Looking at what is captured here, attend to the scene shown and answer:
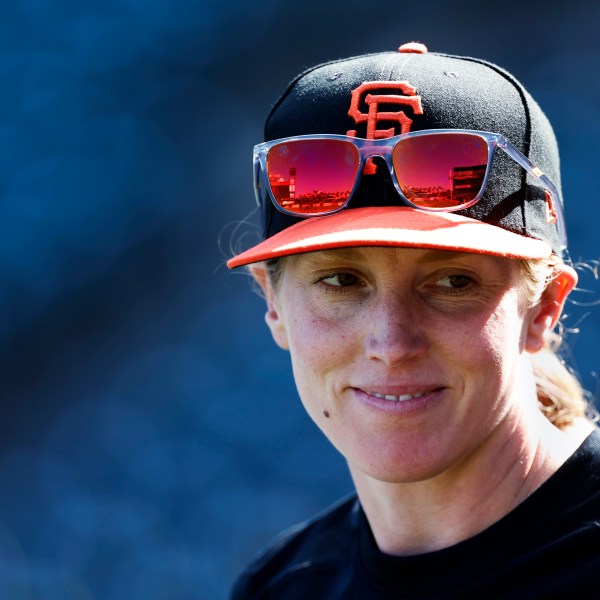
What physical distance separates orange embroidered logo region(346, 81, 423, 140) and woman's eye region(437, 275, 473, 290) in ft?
0.78

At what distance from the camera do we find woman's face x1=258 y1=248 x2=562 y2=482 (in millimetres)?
1465

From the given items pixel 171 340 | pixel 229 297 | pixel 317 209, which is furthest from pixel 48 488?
pixel 317 209

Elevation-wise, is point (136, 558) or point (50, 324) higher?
point (50, 324)

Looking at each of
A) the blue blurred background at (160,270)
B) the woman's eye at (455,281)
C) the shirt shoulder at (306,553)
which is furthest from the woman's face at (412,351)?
the blue blurred background at (160,270)

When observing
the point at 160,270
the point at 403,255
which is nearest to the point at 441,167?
the point at 403,255

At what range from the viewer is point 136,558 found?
11.6ft

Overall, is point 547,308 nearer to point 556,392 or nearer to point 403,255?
point 556,392

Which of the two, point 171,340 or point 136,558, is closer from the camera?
point 136,558

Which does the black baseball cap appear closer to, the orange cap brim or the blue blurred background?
the orange cap brim

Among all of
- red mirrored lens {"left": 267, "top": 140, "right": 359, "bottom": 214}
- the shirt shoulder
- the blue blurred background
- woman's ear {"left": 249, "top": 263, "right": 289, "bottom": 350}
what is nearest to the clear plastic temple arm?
red mirrored lens {"left": 267, "top": 140, "right": 359, "bottom": 214}

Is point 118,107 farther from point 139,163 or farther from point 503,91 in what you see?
point 503,91

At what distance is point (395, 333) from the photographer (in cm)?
144

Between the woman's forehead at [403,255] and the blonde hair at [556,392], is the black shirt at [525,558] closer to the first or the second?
the blonde hair at [556,392]

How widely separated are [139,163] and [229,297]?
2.16 ft
